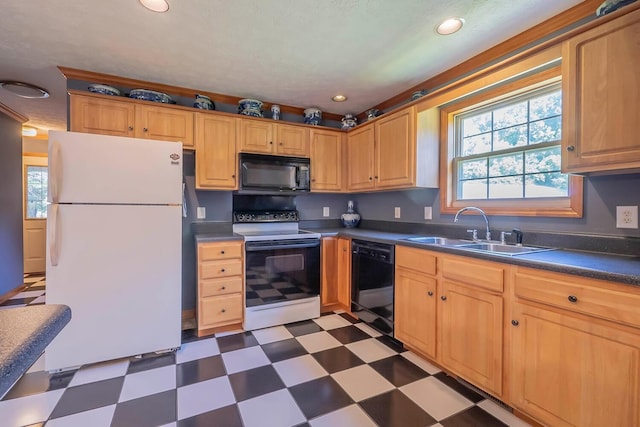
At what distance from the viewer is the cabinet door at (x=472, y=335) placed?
164 centimetres

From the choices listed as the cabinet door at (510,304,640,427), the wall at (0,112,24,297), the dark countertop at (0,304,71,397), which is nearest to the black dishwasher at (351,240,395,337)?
the cabinet door at (510,304,640,427)

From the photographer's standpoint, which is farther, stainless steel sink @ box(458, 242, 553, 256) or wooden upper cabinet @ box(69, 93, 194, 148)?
wooden upper cabinet @ box(69, 93, 194, 148)

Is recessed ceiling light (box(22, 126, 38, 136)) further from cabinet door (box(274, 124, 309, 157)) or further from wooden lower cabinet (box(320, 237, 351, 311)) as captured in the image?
wooden lower cabinet (box(320, 237, 351, 311))

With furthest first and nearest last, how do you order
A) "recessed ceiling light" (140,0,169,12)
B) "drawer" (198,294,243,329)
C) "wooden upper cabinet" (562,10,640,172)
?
"drawer" (198,294,243,329)
"recessed ceiling light" (140,0,169,12)
"wooden upper cabinet" (562,10,640,172)

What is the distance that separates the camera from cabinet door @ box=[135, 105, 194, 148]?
8.49 ft

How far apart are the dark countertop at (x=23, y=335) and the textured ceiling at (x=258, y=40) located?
1.79 m

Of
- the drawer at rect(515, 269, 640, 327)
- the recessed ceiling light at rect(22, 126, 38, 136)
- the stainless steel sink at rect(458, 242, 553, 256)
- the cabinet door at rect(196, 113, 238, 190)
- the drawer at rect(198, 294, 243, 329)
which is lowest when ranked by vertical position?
the drawer at rect(198, 294, 243, 329)

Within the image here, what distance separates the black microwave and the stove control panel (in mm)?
330

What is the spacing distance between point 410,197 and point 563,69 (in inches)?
63.6

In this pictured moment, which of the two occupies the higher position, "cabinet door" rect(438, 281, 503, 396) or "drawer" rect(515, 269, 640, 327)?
"drawer" rect(515, 269, 640, 327)

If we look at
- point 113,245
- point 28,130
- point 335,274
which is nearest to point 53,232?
point 113,245

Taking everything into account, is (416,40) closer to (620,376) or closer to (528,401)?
(620,376)

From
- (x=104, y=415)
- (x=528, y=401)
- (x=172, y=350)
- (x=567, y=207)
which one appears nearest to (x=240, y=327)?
(x=172, y=350)

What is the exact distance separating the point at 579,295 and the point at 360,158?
2336 mm
